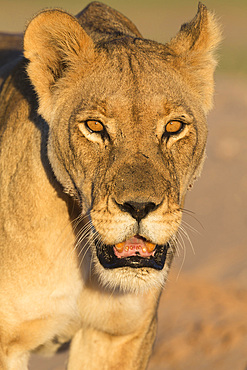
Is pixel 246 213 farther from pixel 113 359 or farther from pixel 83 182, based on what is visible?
pixel 83 182

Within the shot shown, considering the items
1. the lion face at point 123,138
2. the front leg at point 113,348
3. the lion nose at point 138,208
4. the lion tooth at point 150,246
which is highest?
the lion face at point 123,138

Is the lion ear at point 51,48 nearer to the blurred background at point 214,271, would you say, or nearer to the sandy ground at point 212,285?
the blurred background at point 214,271

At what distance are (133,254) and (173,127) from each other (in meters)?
0.54

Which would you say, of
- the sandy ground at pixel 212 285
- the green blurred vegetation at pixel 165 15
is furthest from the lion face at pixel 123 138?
the green blurred vegetation at pixel 165 15

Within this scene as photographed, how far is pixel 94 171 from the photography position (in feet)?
11.3

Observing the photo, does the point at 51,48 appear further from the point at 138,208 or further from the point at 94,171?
the point at 138,208

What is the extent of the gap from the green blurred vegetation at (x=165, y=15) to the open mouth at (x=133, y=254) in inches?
513

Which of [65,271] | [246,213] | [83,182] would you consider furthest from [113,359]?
[246,213]

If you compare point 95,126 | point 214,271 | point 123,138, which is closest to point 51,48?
point 95,126

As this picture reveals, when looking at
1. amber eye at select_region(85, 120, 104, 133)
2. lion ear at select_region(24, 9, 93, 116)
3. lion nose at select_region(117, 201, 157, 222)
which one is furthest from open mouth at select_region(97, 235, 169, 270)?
lion ear at select_region(24, 9, 93, 116)

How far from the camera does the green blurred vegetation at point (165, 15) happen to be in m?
18.2

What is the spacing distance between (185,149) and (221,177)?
670 cm

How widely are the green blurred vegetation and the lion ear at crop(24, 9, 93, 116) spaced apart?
42.0ft

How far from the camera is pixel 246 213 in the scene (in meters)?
9.38
